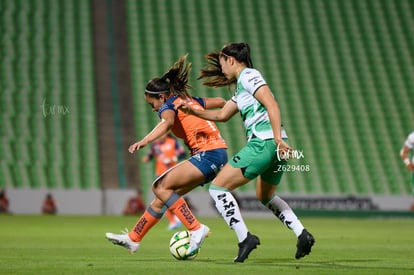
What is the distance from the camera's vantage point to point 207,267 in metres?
8.26

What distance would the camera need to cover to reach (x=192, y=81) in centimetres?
2952

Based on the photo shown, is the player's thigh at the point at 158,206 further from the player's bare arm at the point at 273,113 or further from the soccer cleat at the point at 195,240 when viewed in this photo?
the player's bare arm at the point at 273,113

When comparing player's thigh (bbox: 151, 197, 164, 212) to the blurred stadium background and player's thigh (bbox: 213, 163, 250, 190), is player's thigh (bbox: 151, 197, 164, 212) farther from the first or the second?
the blurred stadium background

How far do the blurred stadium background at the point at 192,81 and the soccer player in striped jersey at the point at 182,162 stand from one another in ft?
45.0

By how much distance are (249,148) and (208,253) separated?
7.74 ft

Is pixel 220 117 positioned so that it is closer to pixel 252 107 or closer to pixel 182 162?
pixel 252 107

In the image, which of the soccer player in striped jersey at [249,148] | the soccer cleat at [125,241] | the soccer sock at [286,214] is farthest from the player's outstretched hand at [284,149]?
the soccer cleat at [125,241]

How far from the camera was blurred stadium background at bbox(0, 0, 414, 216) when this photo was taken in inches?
1031

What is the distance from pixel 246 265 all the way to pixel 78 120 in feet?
64.4

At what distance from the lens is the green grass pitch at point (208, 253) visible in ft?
26.4

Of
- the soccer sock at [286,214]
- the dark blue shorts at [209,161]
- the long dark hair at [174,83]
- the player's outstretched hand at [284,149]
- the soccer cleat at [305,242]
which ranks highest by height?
the long dark hair at [174,83]

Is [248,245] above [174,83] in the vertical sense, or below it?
below

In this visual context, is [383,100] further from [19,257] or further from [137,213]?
[19,257]

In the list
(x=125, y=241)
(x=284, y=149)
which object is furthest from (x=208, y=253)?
(x=284, y=149)
